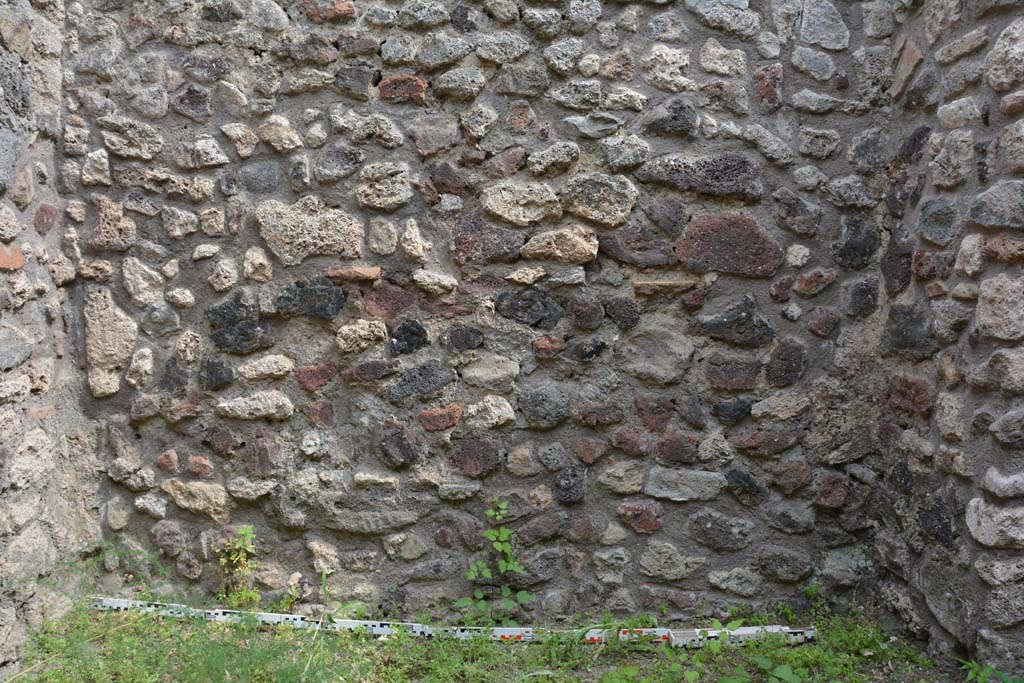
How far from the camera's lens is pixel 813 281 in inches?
105

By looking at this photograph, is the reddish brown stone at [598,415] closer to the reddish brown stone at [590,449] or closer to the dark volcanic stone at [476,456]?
the reddish brown stone at [590,449]

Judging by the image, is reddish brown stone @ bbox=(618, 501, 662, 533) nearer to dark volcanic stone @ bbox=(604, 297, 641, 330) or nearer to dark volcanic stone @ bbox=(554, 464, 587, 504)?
dark volcanic stone @ bbox=(554, 464, 587, 504)

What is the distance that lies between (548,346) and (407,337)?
0.48m

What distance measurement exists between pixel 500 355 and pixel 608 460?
522 mm

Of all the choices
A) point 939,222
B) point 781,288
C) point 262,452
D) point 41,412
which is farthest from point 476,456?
point 939,222

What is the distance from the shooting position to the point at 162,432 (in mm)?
2676

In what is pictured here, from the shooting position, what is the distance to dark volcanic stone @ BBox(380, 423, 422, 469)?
264 centimetres

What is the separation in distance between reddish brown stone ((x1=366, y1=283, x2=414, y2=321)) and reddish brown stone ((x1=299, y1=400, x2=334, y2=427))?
0.36 metres

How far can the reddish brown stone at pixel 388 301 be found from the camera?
265 cm

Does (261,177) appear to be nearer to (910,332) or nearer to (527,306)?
(527,306)

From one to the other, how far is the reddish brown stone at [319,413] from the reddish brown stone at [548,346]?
2.43ft

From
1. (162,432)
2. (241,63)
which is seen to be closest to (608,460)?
(162,432)

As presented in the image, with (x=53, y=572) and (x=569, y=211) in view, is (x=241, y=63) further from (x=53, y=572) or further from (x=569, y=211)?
(x=53, y=572)

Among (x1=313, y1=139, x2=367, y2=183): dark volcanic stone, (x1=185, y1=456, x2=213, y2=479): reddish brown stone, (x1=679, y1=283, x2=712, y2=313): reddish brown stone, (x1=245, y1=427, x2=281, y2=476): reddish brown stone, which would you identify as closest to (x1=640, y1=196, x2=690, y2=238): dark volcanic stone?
(x1=679, y1=283, x2=712, y2=313): reddish brown stone
